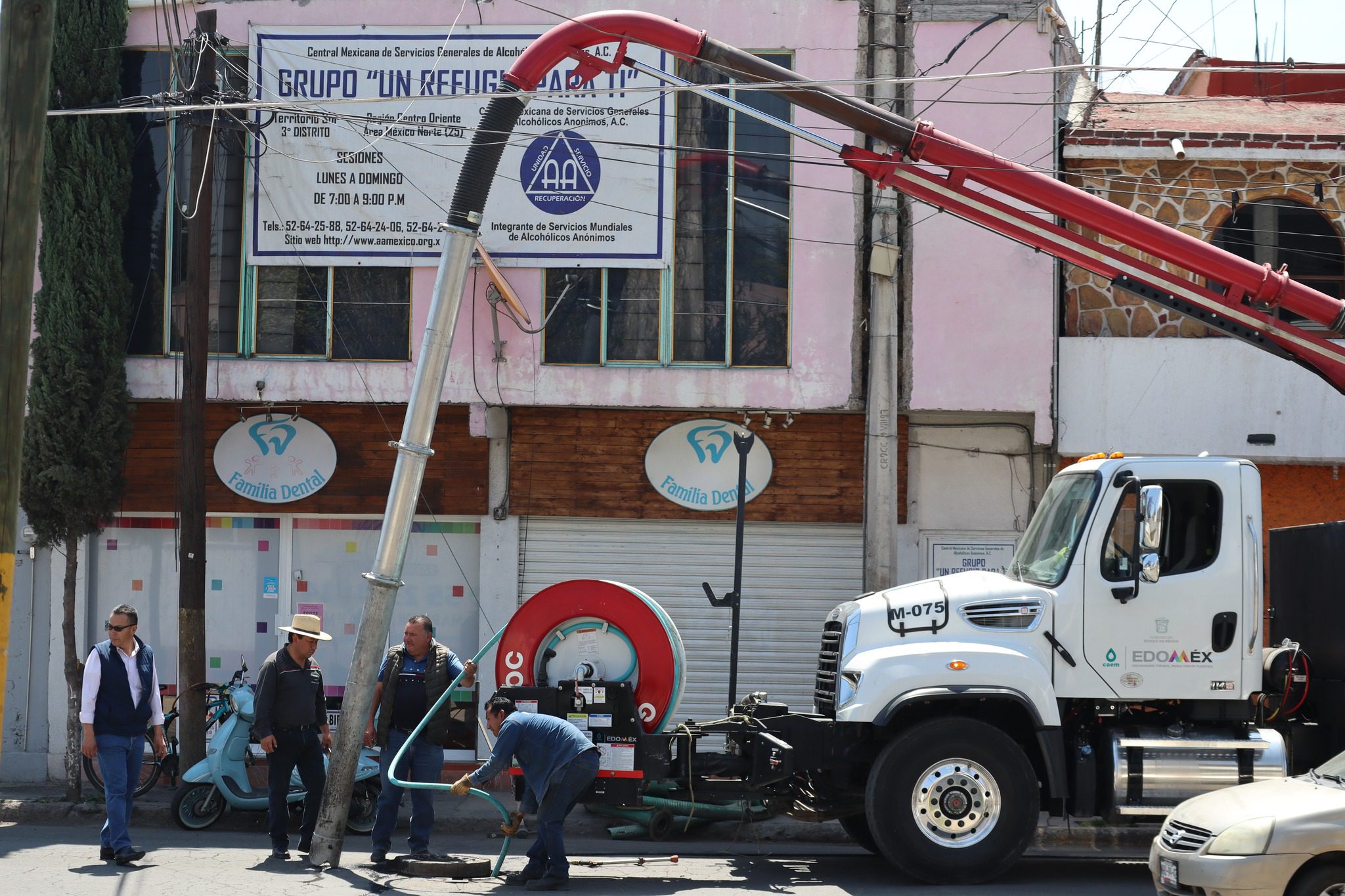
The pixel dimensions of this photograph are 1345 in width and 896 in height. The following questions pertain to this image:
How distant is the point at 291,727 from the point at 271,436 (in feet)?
17.8

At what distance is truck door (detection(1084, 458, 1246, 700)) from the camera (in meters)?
9.21

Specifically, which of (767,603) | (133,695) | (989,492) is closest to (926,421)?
(989,492)

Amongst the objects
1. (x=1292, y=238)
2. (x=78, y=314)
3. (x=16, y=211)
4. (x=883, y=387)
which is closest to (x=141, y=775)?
(x=78, y=314)

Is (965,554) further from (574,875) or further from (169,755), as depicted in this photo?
(169,755)

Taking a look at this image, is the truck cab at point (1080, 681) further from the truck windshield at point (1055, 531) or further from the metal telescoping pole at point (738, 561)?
the metal telescoping pole at point (738, 561)

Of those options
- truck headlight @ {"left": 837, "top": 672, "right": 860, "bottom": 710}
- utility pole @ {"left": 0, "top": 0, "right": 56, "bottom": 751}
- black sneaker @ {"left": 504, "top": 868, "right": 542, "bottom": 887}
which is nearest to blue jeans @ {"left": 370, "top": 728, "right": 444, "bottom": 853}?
black sneaker @ {"left": 504, "top": 868, "right": 542, "bottom": 887}

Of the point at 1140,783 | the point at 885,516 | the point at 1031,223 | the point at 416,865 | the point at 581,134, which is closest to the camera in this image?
the point at 1140,783

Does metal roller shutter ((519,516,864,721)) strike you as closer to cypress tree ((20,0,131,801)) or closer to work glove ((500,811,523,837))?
cypress tree ((20,0,131,801))

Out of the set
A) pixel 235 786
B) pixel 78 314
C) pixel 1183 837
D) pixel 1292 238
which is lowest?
pixel 235 786

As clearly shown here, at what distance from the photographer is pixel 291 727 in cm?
1034

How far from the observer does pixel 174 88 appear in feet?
45.8

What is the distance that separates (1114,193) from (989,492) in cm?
354

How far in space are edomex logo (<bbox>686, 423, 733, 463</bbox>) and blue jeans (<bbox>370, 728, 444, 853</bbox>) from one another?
218 inches

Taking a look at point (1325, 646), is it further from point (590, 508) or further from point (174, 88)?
point (174, 88)
